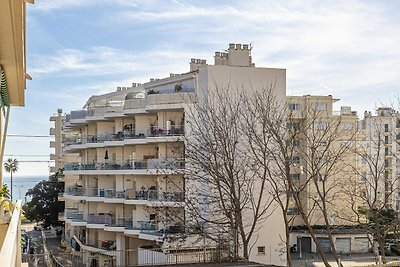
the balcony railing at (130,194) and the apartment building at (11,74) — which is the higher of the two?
the apartment building at (11,74)

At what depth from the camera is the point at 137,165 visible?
32000 millimetres

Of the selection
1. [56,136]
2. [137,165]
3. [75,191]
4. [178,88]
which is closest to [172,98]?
[178,88]

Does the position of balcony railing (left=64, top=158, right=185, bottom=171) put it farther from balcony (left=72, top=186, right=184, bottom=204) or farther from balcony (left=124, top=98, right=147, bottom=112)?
balcony (left=124, top=98, right=147, bottom=112)

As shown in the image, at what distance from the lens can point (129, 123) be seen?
3438 cm

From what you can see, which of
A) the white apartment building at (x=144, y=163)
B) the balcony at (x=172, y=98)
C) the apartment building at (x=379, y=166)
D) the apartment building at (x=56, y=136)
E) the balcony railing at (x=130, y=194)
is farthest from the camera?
the apartment building at (x=56, y=136)

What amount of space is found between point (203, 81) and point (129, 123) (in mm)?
7410

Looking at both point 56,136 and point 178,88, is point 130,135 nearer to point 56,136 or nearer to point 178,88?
point 178,88

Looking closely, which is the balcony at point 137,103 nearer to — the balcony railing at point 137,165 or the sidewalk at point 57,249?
the balcony railing at point 137,165

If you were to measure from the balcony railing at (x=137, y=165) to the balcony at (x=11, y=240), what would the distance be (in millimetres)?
Result: 20638

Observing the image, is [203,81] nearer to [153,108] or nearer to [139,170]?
[153,108]

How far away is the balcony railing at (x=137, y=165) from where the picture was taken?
1153 inches

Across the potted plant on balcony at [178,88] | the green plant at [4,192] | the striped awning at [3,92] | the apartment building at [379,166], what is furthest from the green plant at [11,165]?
the green plant at [4,192]

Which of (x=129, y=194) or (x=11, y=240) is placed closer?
(x=11, y=240)

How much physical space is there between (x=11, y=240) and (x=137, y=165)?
2818cm
